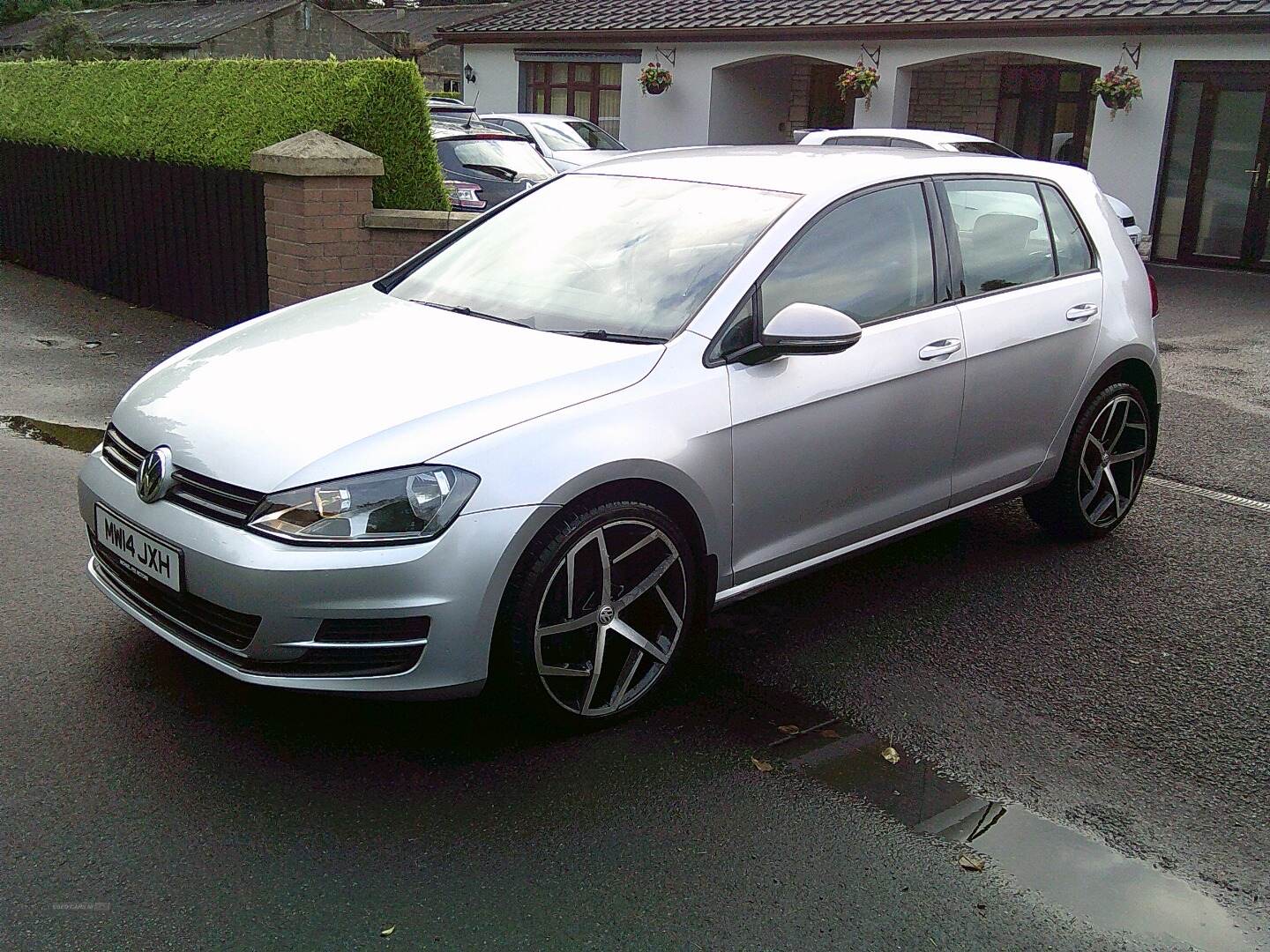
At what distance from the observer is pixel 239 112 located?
1000 cm

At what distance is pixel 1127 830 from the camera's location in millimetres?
3475

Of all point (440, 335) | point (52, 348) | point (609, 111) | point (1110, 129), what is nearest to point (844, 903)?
point (440, 335)

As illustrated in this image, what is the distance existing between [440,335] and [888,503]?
1.69 meters

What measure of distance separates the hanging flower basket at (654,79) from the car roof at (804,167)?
19.7 meters

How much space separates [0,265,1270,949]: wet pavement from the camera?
300cm

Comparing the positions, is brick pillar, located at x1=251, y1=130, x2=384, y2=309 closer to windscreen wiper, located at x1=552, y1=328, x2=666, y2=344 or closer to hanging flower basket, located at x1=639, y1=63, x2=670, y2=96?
windscreen wiper, located at x1=552, y1=328, x2=666, y2=344

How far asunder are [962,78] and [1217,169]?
6032 millimetres

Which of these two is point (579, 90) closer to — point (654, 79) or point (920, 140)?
point (654, 79)

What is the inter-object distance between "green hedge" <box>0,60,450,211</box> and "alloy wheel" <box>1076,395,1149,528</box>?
17.2 feet

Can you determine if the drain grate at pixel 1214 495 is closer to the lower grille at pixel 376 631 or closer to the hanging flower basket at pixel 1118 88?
the lower grille at pixel 376 631

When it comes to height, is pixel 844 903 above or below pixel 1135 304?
below

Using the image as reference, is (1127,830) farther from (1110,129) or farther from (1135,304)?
(1110,129)

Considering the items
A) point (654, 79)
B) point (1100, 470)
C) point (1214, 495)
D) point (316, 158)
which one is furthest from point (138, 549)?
point (654, 79)

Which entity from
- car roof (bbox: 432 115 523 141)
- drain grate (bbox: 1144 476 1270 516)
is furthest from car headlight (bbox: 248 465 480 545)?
car roof (bbox: 432 115 523 141)
